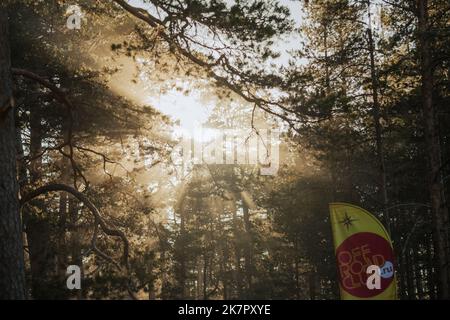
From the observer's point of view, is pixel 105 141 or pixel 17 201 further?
pixel 105 141

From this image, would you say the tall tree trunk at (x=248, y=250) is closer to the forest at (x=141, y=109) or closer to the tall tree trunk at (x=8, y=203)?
the forest at (x=141, y=109)

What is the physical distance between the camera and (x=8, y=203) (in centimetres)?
643

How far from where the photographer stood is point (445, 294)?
11.4m

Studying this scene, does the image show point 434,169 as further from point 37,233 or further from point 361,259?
point 37,233

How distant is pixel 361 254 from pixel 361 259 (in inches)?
4.8

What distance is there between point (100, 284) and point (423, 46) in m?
9.70

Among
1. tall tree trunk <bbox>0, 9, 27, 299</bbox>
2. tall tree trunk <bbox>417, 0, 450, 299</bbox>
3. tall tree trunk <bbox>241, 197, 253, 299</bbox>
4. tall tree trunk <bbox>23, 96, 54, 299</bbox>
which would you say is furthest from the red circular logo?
tall tree trunk <bbox>241, 197, 253, 299</bbox>

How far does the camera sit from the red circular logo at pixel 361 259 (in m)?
10.4

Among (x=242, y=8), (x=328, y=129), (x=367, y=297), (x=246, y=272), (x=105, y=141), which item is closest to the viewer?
(x=242, y=8)

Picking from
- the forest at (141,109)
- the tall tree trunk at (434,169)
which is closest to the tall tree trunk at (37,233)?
the forest at (141,109)

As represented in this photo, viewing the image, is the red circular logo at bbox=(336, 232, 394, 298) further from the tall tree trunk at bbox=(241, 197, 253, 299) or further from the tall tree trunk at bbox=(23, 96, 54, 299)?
the tall tree trunk at bbox=(241, 197, 253, 299)

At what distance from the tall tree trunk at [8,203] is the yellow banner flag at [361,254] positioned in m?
7.36

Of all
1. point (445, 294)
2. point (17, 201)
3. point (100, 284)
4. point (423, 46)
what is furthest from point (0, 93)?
point (445, 294)
